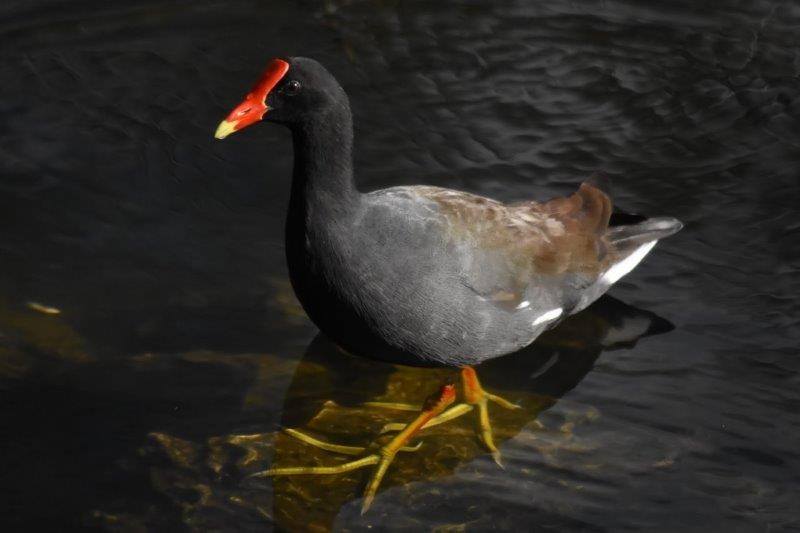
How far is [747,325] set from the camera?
541 cm

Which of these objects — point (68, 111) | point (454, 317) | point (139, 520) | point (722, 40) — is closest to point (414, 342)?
point (454, 317)

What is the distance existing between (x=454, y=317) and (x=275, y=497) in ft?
3.12

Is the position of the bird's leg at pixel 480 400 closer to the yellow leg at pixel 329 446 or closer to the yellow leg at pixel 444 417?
the yellow leg at pixel 444 417

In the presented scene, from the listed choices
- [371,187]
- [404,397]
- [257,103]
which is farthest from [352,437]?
[371,187]

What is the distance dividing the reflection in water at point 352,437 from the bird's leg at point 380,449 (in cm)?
3

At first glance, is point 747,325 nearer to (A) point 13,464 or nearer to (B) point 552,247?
(B) point 552,247

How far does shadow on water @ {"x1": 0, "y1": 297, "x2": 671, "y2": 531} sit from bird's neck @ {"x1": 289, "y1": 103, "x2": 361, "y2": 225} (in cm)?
88

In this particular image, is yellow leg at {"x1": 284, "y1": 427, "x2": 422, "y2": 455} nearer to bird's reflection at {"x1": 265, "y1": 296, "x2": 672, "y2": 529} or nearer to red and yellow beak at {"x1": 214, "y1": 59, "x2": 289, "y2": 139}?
bird's reflection at {"x1": 265, "y1": 296, "x2": 672, "y2": 529}

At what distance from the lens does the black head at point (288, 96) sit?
4.47 meters

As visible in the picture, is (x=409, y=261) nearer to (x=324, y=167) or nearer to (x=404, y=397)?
(x=324, y=167)

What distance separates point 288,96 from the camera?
4492mm

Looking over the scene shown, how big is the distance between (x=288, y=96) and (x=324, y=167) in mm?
282

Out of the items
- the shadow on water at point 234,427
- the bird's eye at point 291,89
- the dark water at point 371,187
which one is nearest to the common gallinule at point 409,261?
the bird's eye at point 291,89

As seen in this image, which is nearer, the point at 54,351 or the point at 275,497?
the point at 275,497
